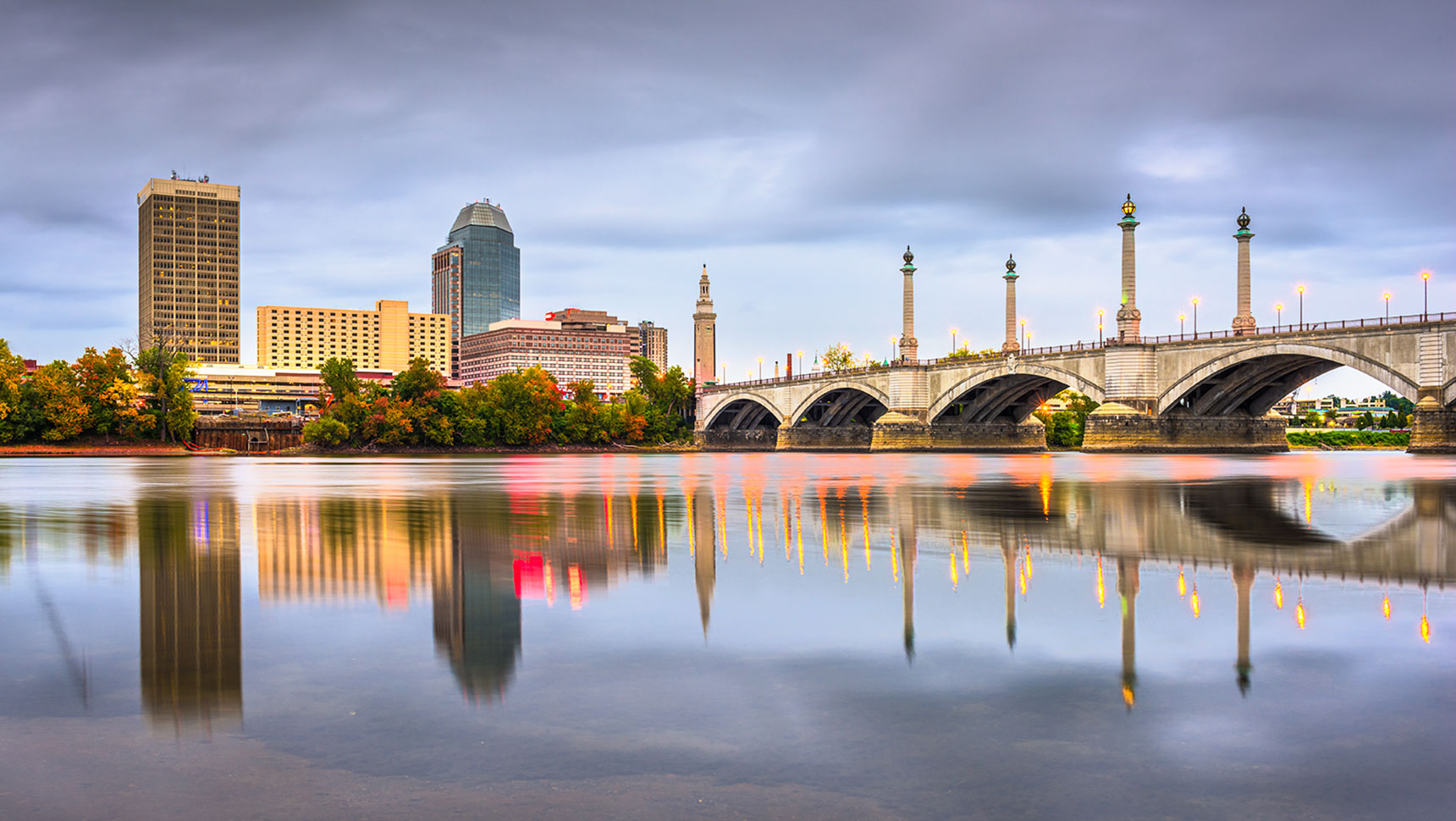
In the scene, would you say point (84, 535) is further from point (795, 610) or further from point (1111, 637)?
point (1111, 637)

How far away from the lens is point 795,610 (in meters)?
10.4

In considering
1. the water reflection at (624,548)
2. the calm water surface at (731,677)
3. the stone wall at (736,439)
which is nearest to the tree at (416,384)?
the stone wall at (736,439)

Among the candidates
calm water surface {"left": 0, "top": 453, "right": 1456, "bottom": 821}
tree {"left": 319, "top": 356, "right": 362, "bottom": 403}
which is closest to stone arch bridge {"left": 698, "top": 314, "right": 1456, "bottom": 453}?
tree {"left": 319, "top": 356, "right": 362, "bottom": 403}

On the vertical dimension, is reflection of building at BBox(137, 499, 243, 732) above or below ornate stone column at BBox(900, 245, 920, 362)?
below

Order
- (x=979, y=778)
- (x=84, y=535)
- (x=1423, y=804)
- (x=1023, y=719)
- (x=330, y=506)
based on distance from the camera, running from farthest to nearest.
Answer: (x=330, y=506) → (x=84, y=535) → (x=1023, y=719) → (x=979, y=778) → (x=1423, y=804)

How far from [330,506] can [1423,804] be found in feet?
80.1

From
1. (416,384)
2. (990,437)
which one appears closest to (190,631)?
(416,384)

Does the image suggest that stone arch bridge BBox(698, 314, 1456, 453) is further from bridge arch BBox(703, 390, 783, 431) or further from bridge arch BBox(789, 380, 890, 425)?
bridge arch BBox(703, 390, 783, 431)

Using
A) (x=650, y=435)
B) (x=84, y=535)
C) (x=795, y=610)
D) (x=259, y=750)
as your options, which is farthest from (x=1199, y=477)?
(x=650, y=435)

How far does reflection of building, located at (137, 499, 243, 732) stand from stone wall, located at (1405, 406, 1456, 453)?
7712 centimetres

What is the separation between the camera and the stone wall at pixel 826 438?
452 feet

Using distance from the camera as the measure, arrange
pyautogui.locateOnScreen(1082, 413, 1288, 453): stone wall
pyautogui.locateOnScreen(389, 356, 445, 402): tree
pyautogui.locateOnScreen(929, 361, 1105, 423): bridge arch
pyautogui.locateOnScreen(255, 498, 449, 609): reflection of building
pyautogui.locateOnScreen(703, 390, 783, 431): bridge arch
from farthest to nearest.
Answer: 1. pyautogui.locateOnScreen(703, 390, 783, 431): bridge arch
2. pyautogui.locateOnScreen(389, 356, 445, 402): tree
3. pyautogui.locateOnScreen(929, 361, 1105, 423): bridge arch
4. pyautogui.locateOnScreen(1082, 413, 1288, 453): stone wall
5. pyautogui.locateOnScreen(255, 498, 449, 609): reflection of building

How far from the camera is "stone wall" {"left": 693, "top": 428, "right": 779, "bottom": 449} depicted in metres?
158

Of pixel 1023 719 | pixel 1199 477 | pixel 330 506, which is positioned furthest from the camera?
pixel 1199 477
